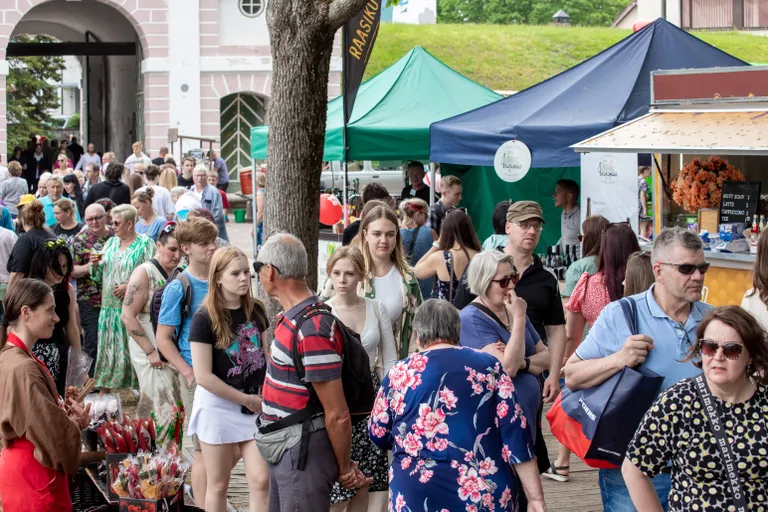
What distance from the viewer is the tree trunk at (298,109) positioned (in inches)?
287

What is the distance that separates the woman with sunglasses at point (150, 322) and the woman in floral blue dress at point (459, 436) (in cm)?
349

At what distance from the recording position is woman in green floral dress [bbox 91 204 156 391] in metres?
8.66

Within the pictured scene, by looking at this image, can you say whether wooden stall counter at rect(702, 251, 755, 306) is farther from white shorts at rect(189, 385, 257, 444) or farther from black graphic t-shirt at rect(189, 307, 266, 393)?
white shorts at rect(189, 385, 257, 444)

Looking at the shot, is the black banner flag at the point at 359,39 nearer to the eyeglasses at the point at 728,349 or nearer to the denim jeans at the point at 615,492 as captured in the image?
the denim jeans at the point at 615,492

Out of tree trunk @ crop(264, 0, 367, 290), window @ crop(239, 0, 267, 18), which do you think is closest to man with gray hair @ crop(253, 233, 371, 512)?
tree trunk @ crop(264, 0, 367, 290)

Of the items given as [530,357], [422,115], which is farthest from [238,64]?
[530,357]

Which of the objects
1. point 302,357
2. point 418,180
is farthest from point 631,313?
point 418,180

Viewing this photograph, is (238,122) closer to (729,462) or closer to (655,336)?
A: (655,336)

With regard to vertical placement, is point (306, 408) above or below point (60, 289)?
below

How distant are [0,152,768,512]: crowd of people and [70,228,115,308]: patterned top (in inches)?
73.7

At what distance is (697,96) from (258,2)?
21614mm

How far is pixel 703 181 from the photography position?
10.0 m

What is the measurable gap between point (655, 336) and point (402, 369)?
1050 millimetres

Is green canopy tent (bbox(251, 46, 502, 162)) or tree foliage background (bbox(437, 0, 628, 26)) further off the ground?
tree foliage background (bbox(437, 0, 628, 26))
